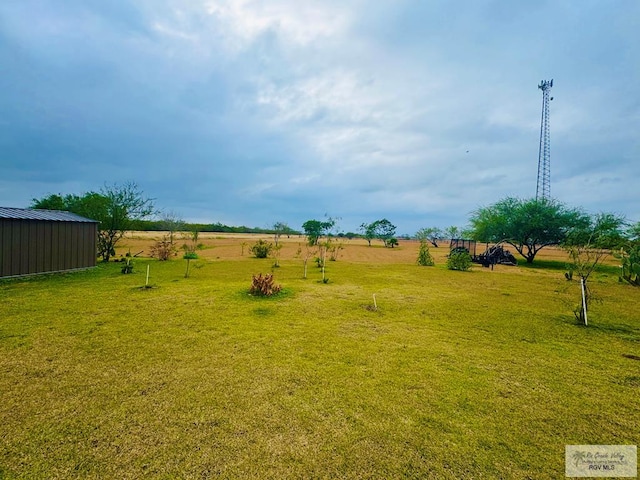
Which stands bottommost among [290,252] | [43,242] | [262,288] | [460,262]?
[290,252]

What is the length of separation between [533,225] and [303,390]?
85.9ft

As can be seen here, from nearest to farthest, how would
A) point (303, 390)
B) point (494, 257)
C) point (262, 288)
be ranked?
1. point (303, 390)
2. point (262, 288)
3. point (494, 257)

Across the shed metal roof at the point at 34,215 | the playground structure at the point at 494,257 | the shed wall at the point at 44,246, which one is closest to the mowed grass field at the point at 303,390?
the shed wall at the point at 44,246

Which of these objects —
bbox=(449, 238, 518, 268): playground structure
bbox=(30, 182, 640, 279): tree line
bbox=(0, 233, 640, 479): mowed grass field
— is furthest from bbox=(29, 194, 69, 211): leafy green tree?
bbox=(449, 238, 518, 268): playground structure

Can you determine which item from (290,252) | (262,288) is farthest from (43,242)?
(290,252)

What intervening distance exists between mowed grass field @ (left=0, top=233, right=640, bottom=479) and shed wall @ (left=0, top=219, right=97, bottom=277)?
3.91m

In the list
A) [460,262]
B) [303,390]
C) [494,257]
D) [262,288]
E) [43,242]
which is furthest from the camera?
[494,257]

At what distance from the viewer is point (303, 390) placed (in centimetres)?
362

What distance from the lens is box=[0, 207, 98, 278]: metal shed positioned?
10.1 meters

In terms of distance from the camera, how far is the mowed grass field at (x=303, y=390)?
2.52 m

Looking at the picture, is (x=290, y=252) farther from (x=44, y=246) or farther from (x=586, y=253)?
(x=586, y=253)

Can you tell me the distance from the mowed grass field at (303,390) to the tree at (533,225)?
18561mm

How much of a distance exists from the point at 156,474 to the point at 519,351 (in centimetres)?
555

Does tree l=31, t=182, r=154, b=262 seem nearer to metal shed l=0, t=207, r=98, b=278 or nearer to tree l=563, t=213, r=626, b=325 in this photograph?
metal shed l=0, t=207, r=98, b=278
